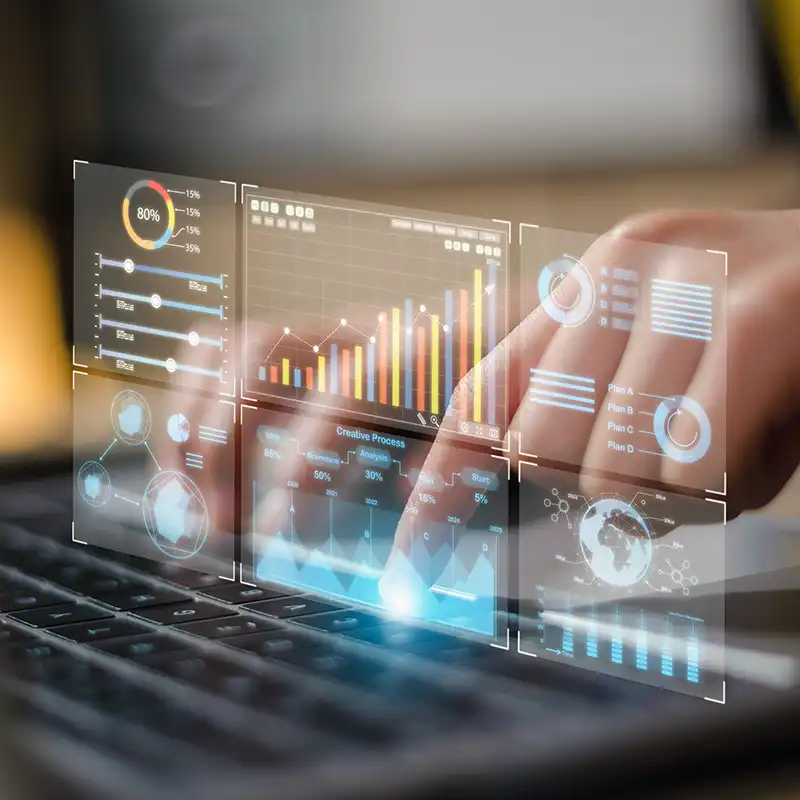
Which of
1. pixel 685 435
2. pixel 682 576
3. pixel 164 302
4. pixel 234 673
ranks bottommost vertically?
pixel 234 673

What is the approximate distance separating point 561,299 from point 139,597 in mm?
568

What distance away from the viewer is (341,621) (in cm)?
151

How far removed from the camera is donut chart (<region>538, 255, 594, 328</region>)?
4.18 ft

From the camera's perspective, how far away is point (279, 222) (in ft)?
4.93

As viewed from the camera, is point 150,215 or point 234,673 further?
point 150,215

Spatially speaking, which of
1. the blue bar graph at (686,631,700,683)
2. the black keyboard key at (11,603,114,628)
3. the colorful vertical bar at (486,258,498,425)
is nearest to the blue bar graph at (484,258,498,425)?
the colorful vertical bar at (486,258,498,425)

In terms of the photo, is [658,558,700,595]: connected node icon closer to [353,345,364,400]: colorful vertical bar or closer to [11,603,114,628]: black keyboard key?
[353,345,364,400]: colorful vertical bar

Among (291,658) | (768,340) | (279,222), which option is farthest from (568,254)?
(291,658)

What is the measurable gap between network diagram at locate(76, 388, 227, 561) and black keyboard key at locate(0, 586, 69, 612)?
102 millimetres

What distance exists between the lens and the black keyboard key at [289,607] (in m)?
1.54

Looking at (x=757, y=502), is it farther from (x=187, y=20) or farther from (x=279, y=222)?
(x=187, y=20)

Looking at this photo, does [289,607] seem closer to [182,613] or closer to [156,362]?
[182,613]

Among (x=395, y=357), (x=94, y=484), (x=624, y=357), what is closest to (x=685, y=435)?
(x=624, y=357)

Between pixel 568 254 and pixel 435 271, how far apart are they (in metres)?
0.14
